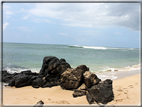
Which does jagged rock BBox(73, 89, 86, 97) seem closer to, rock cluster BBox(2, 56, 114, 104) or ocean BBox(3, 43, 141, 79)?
rock cluster BBox(2, 56, 114, 104)

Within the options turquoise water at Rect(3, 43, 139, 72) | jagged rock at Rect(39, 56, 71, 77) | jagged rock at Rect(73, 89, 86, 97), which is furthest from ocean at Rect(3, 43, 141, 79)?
jagged rock at Rect(73, 89, 86, 97)

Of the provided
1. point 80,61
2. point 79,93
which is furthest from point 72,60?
point 79,93

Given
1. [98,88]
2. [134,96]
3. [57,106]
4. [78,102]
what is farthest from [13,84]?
[134,96]

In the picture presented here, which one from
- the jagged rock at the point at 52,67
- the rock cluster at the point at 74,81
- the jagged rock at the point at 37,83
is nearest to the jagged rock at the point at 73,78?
the rock cluster at the point at 74,81

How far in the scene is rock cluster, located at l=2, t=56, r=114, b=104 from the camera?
4.99 m

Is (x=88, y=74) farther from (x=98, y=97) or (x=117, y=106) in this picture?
(x=117, y=106)

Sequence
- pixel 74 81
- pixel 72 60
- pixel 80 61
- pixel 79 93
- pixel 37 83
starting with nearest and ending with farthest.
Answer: pixel 79 93 → pixel 74 81 → pixel 37 83 → pixel 80 61 → pixel 72 60

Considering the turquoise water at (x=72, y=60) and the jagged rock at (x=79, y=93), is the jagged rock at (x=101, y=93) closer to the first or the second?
the jagged rock at (x=79, y=93)

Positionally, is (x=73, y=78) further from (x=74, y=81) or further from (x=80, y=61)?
(x=80, y=61)

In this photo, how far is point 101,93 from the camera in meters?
4.95

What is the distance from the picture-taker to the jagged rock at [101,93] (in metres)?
4.77

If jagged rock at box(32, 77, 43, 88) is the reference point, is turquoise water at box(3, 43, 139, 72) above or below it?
above

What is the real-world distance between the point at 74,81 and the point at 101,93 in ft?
5.56

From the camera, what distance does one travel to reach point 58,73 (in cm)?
827
